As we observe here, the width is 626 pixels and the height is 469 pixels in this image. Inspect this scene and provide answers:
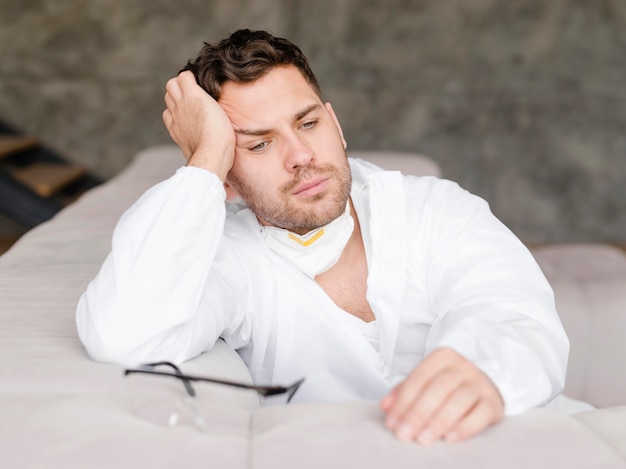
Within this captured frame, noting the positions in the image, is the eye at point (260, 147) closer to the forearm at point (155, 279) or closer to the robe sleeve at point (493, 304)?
the forearm at point (155, 279)

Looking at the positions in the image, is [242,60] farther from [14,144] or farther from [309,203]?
[14,144]

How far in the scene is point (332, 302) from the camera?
1.51 metres

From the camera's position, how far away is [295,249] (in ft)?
5.16

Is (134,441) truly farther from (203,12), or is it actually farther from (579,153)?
(579,153)

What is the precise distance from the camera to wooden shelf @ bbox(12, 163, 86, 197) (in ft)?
14.0

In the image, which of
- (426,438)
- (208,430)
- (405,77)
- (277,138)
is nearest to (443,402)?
(426,438)

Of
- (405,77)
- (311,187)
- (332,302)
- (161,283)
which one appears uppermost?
(311,187)

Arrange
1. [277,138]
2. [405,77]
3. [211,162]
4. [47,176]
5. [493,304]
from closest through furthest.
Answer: [493,304]
[211,162]
[277,138]
[47,176]
[405,77]

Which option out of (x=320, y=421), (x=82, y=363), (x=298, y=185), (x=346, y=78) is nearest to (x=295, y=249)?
(x=298, y=185)

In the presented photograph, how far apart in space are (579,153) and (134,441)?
15.7 feet

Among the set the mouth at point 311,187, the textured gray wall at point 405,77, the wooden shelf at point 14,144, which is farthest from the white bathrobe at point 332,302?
the textured gray wall at point 405,77

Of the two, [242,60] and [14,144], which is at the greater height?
[242,60]

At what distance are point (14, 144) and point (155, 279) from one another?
3.73 metres

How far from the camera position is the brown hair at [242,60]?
61.5 inches
